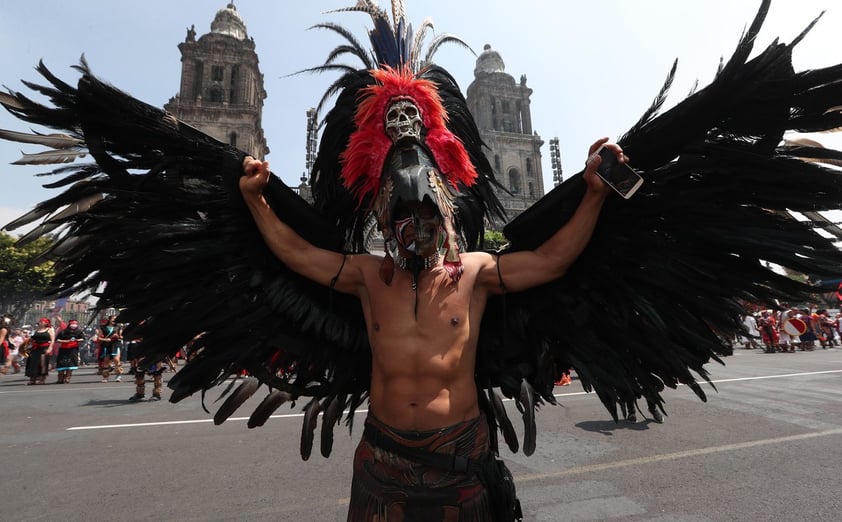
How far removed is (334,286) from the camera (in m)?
2.20

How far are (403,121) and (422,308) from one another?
93 centimetres

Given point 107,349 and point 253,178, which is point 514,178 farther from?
point 253,178

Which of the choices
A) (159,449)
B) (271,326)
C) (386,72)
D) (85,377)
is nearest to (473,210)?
(386,72)

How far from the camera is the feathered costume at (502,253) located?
75.0 inches

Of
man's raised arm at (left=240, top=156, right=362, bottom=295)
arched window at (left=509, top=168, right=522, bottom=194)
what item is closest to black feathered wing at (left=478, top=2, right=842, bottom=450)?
man's raised arm at (left=240, top=156, right=362, bottom=295)

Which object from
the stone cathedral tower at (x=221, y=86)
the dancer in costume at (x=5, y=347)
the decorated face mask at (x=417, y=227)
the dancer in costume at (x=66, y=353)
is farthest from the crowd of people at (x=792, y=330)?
the stone cathedral tower at (x=221, y=86)

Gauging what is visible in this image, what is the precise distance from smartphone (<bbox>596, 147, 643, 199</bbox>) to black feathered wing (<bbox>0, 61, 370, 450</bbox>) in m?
1.37

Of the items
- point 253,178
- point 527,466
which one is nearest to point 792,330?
point 527,466

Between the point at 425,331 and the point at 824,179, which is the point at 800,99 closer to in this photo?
the point at 824,179

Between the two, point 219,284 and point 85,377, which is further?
point 85,377

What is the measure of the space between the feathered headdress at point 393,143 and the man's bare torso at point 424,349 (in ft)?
0.36

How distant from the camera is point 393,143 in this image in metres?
2.15

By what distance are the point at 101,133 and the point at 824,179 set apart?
3339 millimetres

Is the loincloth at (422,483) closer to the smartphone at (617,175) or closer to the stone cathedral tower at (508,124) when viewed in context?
the smartphone at (617,175)
